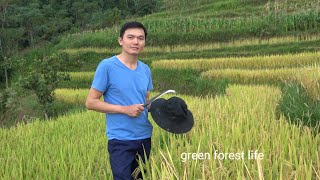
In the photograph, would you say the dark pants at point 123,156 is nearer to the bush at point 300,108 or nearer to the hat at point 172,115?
the hat at point 172,115

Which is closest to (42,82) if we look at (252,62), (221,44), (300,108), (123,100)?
(252,62)

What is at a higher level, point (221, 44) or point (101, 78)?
point (101, 78)

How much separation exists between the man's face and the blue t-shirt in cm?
10

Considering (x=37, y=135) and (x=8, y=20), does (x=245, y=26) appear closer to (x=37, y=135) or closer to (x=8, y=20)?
(x=37, y=135)

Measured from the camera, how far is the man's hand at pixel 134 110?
2180 millimetres

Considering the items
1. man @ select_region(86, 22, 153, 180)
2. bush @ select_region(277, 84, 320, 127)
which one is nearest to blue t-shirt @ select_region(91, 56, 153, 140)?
man @ select_region(86, 22, 153, 180)

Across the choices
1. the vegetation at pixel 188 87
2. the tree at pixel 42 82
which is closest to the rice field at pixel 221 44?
the vegetation at pixel 188 87

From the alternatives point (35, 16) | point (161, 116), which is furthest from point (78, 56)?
point (161, 116)

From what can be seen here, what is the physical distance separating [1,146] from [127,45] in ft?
9.42

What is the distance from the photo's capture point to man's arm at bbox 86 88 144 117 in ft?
7.18

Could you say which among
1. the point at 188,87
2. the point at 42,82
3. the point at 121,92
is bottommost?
the point at 188,87

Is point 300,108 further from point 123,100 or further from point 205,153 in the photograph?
point 123,100

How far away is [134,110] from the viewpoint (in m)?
2.19

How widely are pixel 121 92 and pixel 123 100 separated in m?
0.05
